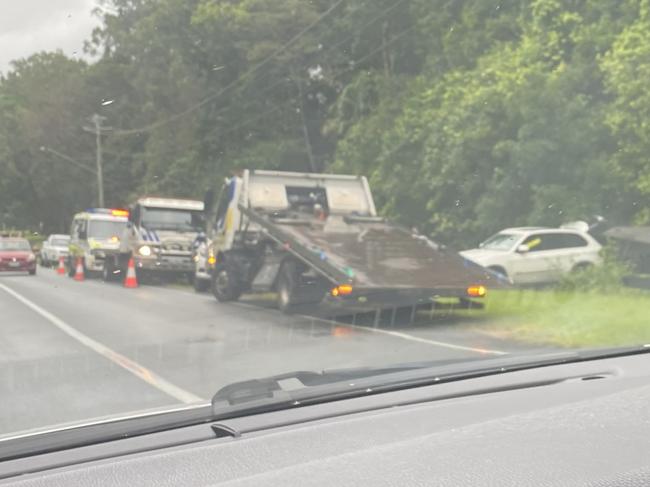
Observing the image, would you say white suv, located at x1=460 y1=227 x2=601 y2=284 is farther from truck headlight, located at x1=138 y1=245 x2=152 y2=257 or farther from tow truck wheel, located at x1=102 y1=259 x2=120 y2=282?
tow truck wheel, located at x1=102 y1=259 x2=120 y2=282

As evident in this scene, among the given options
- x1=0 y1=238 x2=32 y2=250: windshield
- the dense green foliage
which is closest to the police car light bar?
the dense green foliage

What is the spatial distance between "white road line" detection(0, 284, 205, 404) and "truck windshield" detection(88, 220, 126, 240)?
1.11 meters

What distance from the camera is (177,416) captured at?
321cm

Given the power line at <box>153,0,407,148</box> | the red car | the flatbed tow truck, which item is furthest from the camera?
the flatbed tow truck

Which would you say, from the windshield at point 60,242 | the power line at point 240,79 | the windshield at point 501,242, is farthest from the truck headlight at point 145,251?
the windshield at point 501,242

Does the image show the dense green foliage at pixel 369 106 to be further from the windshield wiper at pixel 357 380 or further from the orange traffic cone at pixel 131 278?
the windshield wiper at pixel 357 380

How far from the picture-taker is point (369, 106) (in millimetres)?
13359

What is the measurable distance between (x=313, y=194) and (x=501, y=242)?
323 cm

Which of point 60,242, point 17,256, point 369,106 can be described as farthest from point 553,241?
point 17,256

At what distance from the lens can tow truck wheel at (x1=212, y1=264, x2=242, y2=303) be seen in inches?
500

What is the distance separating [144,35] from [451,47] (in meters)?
10.2

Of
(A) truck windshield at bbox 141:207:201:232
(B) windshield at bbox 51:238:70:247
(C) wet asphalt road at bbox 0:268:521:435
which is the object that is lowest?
(C) wet asphalt road at bbox 0:268:521:435

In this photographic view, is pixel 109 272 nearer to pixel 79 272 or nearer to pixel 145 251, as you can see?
pixel 79 272

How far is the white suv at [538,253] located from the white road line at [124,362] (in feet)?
20.1
